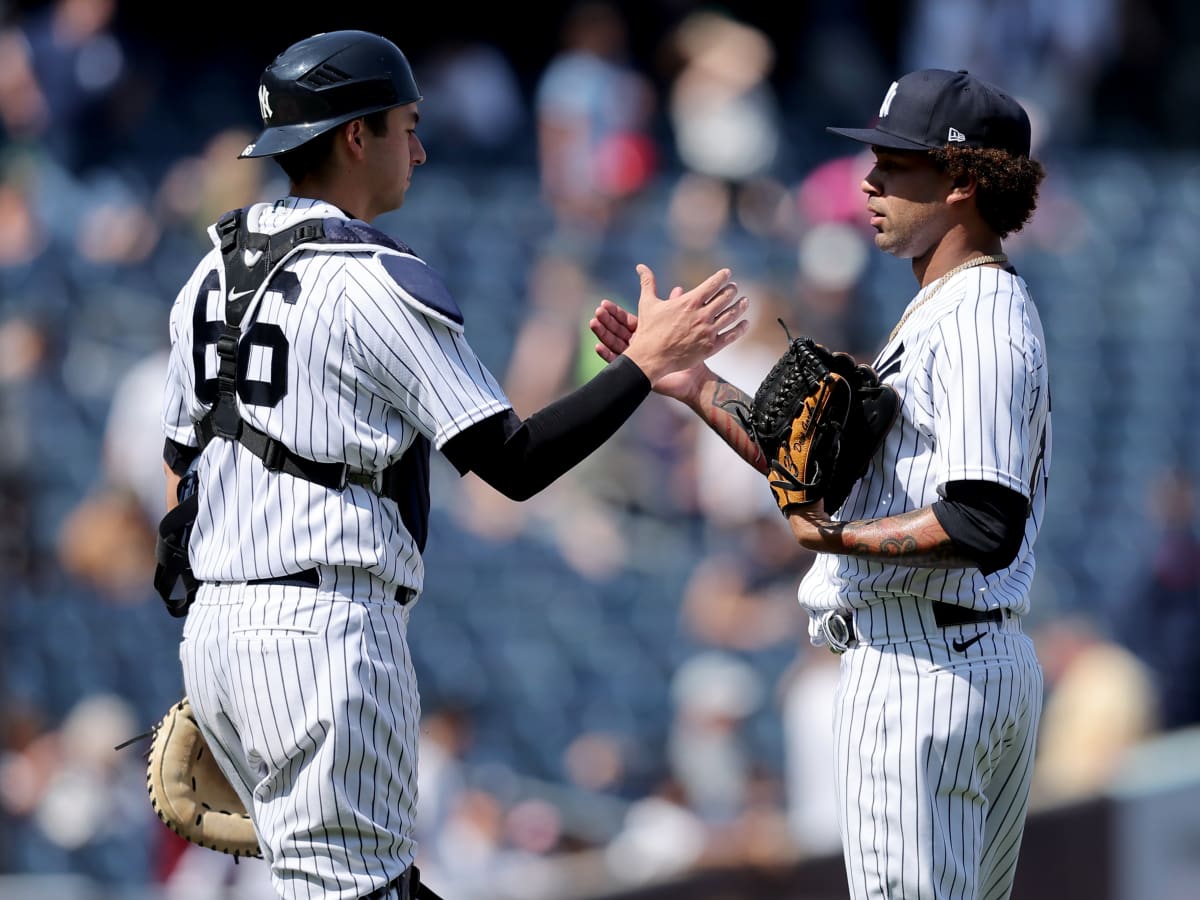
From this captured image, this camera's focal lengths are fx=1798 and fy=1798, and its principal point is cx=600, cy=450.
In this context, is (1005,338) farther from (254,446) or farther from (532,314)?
(532,314)

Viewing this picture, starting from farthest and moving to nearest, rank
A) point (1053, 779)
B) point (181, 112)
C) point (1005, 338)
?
1. point (181, 112)
2. point (1053, 779)
3. point (1005, 338)

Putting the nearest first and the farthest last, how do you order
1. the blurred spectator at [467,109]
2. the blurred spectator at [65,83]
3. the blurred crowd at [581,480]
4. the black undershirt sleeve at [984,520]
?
the black undershirt sleeve at [984,520] → the blurred crowd at [581,480] → the blurred spectator at [65,83] → the blurred spectator at [467,109]

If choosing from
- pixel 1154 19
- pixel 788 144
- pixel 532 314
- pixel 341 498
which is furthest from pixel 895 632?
pixel 1154 19

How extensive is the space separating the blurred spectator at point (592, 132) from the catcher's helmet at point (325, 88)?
260 inches

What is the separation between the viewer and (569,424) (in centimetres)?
299

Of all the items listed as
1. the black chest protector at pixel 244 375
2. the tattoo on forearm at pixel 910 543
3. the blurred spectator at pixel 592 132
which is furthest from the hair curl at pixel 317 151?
the blurred spectator at pixel 592 132

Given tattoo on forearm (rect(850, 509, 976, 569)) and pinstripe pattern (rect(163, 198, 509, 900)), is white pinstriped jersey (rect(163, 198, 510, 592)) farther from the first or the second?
tattoo on forearm (rect(850, 509, 976, 569))

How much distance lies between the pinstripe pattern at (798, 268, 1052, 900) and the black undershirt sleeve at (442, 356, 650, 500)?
0.49 meters

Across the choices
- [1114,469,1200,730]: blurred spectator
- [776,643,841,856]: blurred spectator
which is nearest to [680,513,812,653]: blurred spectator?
[776,643,841,856]: blurred spectator

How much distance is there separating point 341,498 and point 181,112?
9206 millimetres

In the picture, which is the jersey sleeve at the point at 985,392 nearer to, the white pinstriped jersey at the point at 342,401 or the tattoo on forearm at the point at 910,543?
the tattoo on forearm at the point at 910,543

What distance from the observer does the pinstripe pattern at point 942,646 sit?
294cm

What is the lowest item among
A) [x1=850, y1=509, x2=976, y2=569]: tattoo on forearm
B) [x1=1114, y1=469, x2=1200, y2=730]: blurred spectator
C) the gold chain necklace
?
[x1=1114, y1=469, x2=1200, y2=730]: blurred spectator

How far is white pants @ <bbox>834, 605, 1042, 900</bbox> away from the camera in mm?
2977
